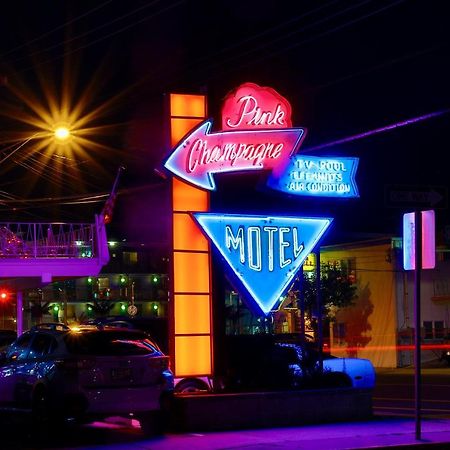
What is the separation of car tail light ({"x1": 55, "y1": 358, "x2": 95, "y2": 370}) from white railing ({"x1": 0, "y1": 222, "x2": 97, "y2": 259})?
14.0 meters

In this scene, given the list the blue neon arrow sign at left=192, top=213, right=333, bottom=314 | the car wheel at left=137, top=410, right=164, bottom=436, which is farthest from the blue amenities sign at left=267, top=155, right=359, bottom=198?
the car wheel at left=137, top=410, right=164, bottom=436

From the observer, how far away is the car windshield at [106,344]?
12469mm

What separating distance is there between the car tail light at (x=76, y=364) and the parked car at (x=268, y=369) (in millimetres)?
3270

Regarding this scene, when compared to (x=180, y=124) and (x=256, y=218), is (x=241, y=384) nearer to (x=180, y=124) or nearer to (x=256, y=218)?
(x=256, y=218)

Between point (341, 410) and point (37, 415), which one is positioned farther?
point (341, 410)

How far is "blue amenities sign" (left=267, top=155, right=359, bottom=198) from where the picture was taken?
16.9 meters

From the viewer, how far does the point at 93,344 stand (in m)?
12.6

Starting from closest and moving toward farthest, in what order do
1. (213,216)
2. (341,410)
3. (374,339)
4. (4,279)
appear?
(341,410) < (213,216) < (4,279) < (374,339)

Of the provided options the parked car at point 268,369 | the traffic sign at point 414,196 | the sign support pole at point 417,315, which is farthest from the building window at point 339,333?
the sign support pole at point 417,315

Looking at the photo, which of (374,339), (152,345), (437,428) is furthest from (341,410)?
(374,339)

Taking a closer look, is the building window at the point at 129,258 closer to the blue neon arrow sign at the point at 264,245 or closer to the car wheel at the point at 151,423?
the blue neon arrow sign at the point at 264,245

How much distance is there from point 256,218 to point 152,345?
410 cm

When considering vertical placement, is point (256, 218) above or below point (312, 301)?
above

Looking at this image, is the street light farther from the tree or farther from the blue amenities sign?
the tree
